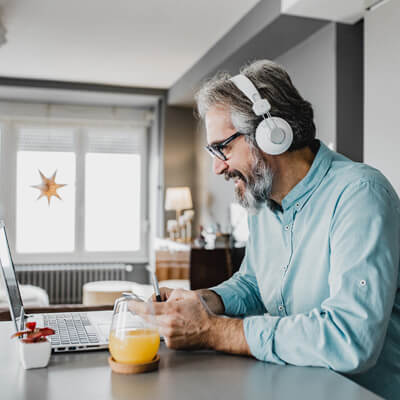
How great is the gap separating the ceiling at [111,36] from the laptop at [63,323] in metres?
2.60

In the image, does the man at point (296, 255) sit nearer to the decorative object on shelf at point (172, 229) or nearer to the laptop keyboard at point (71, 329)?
the laptop keyboard at point (71, 329)

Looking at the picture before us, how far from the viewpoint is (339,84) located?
3.07 meters

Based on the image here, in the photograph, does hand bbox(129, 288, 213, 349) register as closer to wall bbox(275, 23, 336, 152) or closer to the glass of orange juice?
the glass of orange juice

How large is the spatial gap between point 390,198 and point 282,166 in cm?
33

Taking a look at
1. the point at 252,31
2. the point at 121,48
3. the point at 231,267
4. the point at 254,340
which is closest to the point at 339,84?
the point at 252,31

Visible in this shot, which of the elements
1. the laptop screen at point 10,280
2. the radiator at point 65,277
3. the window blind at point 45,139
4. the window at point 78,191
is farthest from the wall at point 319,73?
the radiator at point 65,277

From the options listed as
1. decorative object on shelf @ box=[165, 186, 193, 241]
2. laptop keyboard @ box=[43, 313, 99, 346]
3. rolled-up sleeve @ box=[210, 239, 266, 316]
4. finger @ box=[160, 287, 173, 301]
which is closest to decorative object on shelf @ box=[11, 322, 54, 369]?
laptop keyboard @ box=[43, 313, 99, 346]

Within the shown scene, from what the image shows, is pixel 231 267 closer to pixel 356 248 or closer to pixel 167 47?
pixel 167 47

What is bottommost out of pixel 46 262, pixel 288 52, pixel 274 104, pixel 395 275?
pixel 46 262

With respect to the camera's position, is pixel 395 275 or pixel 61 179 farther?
pixel 61 179

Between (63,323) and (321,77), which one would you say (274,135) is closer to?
(63,323)

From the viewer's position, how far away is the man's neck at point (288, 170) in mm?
1323

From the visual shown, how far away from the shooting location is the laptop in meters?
1.06

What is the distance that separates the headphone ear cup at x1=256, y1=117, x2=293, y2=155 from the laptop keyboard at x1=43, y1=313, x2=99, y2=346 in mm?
616
